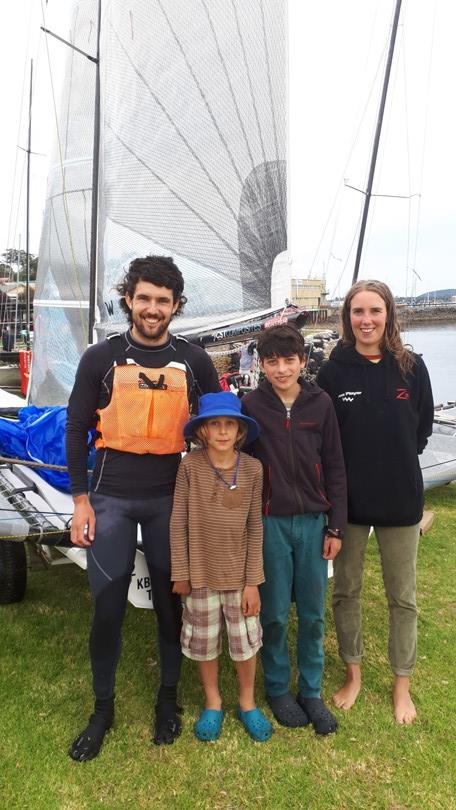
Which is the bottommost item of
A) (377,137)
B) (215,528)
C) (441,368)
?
(215,528)

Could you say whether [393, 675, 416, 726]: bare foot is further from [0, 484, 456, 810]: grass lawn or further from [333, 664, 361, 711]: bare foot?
[333, 664, 361, 711]: bare foot

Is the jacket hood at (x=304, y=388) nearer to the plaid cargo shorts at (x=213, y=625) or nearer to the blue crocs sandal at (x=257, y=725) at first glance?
the plaid cargo shorts at (x=213, y=625)

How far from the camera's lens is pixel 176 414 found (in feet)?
6.49

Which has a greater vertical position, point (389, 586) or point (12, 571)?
point (389, 586)

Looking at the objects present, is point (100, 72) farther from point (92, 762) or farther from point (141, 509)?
point (92, 762)

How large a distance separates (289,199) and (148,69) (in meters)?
1.74

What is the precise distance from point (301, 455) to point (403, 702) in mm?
1160

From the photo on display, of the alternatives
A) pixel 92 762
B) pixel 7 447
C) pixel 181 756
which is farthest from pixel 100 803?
pixel 7 447

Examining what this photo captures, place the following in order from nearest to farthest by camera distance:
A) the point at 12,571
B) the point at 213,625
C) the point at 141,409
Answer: the point at 141,409, the point at 213,625, the point at 12,571

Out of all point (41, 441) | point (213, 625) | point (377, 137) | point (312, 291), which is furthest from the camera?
point (312, 291)

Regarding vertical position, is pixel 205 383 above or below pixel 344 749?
above

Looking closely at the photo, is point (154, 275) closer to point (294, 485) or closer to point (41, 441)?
point (294, 485)

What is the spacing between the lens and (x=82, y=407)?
1942mm

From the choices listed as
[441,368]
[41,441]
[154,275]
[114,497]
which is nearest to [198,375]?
[154,275]
